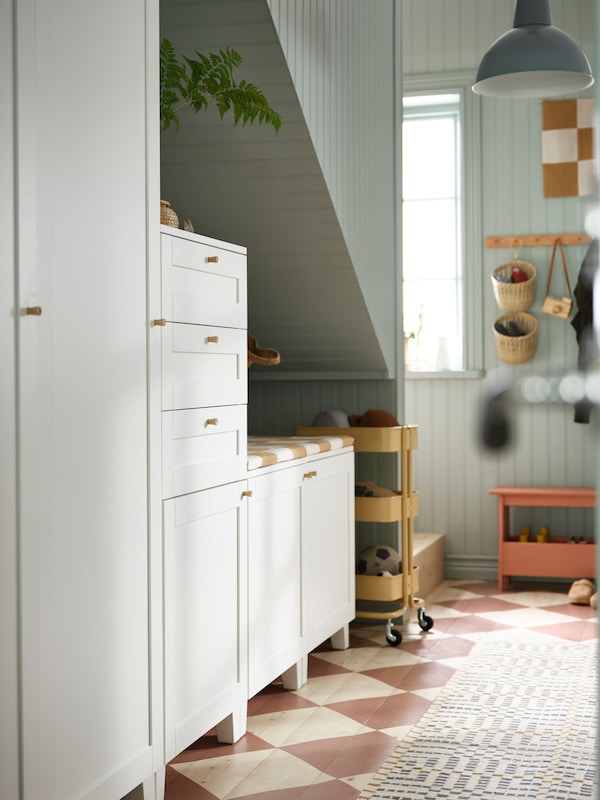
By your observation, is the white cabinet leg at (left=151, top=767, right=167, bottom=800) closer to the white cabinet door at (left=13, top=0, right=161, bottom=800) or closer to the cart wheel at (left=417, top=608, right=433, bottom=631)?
the white cabinet door at (left=13, top=0, right=161, bottom=800)

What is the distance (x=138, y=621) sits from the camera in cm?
208

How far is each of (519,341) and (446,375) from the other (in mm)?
428

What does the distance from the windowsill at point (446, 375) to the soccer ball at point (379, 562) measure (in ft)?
4.60

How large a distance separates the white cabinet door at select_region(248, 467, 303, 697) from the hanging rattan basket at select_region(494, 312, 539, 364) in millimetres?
2174

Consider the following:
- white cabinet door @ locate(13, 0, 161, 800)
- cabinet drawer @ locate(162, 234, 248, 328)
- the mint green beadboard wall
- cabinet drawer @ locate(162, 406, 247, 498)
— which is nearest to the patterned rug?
white cabinet door @ locate(13, 0, 161, 800)

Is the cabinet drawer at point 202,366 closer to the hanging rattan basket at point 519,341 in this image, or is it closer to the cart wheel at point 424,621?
the cart wheel at point 424,621

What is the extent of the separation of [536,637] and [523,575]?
3.30 feet

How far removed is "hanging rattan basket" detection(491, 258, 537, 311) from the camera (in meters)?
4.94

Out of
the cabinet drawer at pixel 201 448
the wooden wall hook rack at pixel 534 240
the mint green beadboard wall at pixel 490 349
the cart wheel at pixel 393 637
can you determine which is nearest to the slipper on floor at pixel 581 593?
the mint green beadboard wall at pixel 490 349

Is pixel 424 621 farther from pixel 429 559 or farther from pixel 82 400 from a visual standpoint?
pixel 82 400

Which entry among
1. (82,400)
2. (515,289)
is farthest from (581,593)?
(82,400)

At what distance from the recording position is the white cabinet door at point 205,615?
224cm

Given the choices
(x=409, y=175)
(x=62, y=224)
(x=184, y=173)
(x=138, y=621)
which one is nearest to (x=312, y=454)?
(x=184, y=173)

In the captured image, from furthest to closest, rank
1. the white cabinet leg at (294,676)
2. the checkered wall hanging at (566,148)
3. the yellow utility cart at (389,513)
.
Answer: the checkered wall hanging at (566,148) → the yellow utility cart at (389,513) → the white cabinet leg at (294,676)
